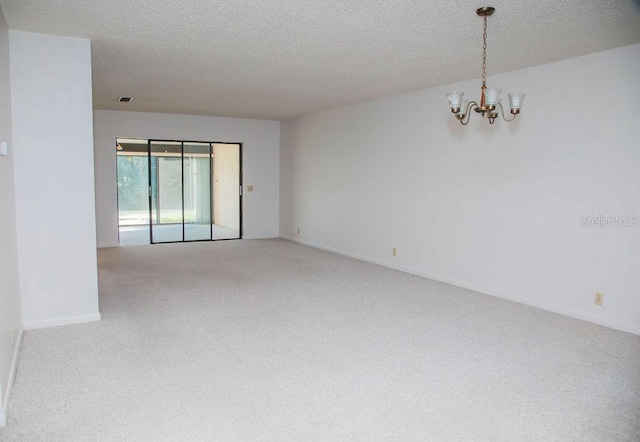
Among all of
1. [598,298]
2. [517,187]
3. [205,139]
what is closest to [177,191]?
[205,139]

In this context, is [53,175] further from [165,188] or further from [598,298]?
Answer: [165,188]

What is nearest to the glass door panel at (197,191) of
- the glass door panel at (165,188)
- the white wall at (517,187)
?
the glass door panel at (165,188)

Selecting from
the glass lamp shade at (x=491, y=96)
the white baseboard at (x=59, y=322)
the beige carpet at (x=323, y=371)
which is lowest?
the beige carpet at (x=323, y=371)

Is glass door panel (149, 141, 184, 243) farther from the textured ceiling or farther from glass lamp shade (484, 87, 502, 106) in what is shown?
glass lamp shade (484, 87, 502, 106)

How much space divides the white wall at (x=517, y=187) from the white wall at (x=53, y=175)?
412cm

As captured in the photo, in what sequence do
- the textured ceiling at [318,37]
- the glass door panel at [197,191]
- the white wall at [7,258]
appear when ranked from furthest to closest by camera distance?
the glass door panel at [197,191], the textured ceiling at [318,37], the white wall at [7,258]

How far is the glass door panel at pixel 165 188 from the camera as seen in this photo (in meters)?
9.58

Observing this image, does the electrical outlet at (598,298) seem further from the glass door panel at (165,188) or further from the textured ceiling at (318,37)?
the glass door panel at (165,188)

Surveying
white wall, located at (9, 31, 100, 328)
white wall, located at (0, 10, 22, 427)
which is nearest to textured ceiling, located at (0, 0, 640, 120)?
white wall, located at (9, 31, 100, 328)

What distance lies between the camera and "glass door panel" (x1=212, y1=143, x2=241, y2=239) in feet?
34.0

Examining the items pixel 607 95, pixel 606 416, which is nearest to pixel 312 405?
pixel 606 416

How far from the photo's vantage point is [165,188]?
386 inches

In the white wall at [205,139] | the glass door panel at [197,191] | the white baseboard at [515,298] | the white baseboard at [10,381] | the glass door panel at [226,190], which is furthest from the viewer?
the glass door panel at [226,190]

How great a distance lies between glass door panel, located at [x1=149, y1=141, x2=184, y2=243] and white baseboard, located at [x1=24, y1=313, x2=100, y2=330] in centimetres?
527
